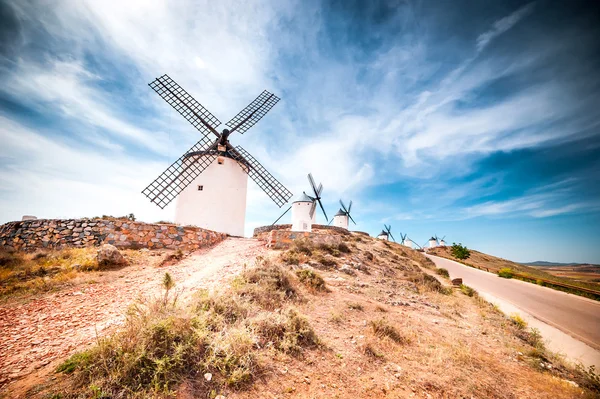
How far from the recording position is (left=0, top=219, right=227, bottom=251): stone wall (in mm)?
11125

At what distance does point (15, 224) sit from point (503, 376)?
65.9 feet

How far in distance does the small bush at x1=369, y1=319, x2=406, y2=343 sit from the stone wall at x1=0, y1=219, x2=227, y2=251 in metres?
11.3

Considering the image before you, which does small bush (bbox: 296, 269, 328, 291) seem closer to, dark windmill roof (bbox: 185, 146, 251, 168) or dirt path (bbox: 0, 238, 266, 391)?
dirt path (bbox: 0, 238, 266, 391)

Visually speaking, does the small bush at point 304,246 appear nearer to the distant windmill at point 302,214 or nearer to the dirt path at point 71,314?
the dirt path at point 71,314

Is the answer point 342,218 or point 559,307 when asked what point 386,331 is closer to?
point 559,307

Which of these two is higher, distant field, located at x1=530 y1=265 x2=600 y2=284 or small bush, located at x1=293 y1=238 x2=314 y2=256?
small bush, located at x1=293 y1=238 x2=314 y2=256

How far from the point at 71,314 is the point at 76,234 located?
8311 mm

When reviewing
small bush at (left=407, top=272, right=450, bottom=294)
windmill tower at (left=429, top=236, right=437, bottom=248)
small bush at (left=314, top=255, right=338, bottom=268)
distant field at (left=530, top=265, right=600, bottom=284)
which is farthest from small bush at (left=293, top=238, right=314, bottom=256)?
windmill tower at (left=429, top=236, right=437, bottom=248)

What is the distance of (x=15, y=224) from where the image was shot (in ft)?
38.5

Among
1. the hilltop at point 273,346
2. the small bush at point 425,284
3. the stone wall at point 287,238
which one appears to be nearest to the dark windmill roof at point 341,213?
the small bush at point 425,284

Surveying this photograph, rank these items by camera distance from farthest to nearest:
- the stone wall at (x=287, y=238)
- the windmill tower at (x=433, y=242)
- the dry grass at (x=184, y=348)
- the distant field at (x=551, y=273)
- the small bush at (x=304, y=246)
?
the windmill tower at (x=433, y=242) → the distant field at (x=551, y=273) → the stone wall at (x=287, y=238) → the small bush at (x=304, y=246) → the dry grass at (x=184, y=348)

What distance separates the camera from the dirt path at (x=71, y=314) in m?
3.54

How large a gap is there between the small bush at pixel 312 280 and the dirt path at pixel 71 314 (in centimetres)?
242

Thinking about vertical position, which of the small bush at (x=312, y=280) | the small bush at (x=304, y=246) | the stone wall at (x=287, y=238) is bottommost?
the small bush at (x=312, y=280)
